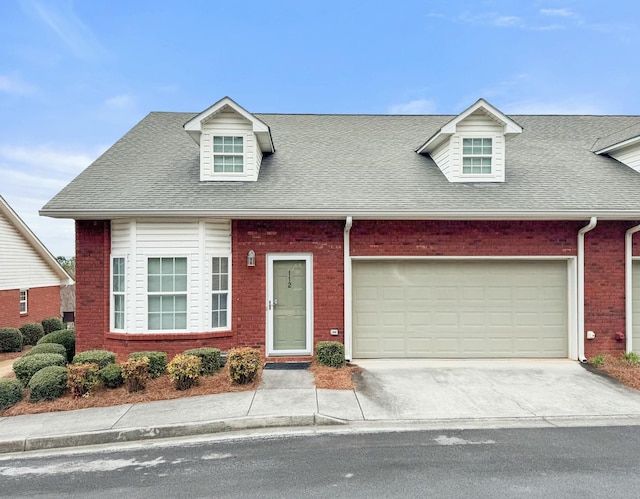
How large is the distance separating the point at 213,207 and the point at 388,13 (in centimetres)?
1192

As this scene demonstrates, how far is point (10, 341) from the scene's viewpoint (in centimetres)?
1413

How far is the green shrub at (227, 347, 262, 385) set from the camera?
711cm

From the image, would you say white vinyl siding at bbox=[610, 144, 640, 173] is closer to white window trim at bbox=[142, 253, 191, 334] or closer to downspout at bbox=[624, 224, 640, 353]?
downspout at bbox=[624, 224, 640, 353]

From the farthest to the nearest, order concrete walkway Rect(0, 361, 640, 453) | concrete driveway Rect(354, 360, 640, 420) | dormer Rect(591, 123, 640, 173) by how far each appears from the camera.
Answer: dormer Rect(591, 123, 640, 173) < concrete driveway Rect(354, 360, 640, 420) < concrete walkway Rect(0, 361, 640, 453)

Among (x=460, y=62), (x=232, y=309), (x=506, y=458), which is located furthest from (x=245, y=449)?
(x=460, y=62)

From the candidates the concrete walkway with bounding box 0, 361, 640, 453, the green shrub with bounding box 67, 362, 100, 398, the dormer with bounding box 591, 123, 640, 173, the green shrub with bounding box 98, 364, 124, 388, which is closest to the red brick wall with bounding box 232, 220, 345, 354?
the concrete walkway with bounding box 0, 361, 640, 453

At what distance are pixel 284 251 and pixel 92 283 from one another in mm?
4304

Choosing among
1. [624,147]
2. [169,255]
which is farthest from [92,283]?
[624,147]

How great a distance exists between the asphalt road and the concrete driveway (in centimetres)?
61

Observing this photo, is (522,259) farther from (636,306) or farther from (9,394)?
(9,394)

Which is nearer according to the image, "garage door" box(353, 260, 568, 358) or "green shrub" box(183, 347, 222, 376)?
"green shrub" box(183, 347, 222, 376)

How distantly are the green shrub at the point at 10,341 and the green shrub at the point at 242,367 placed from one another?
11.7m

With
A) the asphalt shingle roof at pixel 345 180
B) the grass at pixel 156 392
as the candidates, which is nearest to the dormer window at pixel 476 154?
the asphalt shingle roof at pixel 345 180

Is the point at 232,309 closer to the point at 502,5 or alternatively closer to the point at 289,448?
the point at 289,448
